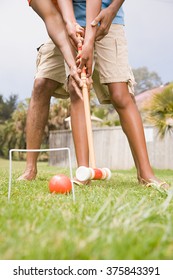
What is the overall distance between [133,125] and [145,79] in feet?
111

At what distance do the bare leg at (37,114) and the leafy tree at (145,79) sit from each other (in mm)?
30290

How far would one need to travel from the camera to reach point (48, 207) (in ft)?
4.74

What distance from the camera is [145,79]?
35.7 metres

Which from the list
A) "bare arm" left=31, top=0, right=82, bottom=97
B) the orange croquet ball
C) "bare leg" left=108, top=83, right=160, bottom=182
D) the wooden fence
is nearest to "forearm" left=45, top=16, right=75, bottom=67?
"bare arm" left=31, top=0, right=82, bottom=97

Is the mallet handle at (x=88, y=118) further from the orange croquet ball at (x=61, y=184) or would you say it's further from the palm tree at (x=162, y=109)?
the palm tree at (x=162, y=109)

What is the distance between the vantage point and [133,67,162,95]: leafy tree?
33.8m

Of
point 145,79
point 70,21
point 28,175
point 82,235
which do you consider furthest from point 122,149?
point 145,79

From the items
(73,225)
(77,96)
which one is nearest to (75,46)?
(77,96)

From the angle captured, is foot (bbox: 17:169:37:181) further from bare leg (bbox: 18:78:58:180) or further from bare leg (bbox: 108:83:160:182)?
bare leg (bbox: 108:83:160:182)

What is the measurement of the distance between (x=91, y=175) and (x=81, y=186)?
490mm

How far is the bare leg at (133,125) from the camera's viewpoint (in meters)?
2.57

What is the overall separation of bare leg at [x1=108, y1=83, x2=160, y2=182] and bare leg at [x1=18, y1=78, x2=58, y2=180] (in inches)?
22.2

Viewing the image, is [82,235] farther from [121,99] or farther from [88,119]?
[121,99]
